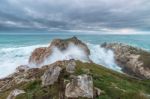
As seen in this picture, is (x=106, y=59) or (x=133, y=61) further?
(x=106, y=59)

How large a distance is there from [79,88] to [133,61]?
102618 mm

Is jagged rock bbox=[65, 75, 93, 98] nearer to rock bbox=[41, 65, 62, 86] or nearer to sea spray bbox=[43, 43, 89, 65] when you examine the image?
rock bbox=[41, 65, 62, 86]

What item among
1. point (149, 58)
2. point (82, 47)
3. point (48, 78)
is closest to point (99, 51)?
point (82, 47)

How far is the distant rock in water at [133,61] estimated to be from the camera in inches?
4618

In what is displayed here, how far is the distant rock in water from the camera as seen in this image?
117 m

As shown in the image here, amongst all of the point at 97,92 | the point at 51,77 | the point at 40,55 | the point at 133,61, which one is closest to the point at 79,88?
the point at 97,92

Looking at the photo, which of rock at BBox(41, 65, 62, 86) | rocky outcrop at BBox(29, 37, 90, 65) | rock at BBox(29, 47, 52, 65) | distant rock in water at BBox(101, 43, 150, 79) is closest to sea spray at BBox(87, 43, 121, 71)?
distant rock in water at BBox(101, 43, 150, 79)

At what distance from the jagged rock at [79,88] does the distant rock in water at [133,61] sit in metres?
78.3

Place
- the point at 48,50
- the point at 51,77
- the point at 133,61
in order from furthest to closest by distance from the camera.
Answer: the point at 48,50, the point at 133,61, the point at 51,77

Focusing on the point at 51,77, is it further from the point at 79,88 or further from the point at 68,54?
the point at 68,54

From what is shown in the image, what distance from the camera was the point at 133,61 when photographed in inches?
5217

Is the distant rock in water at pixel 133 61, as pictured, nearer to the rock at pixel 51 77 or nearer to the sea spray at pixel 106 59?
the sea spray at pixel 106 59

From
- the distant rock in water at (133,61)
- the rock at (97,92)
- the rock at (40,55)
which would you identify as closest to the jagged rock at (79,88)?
Answer: the rock at (97,92)

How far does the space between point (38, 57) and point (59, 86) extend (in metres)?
98.9
